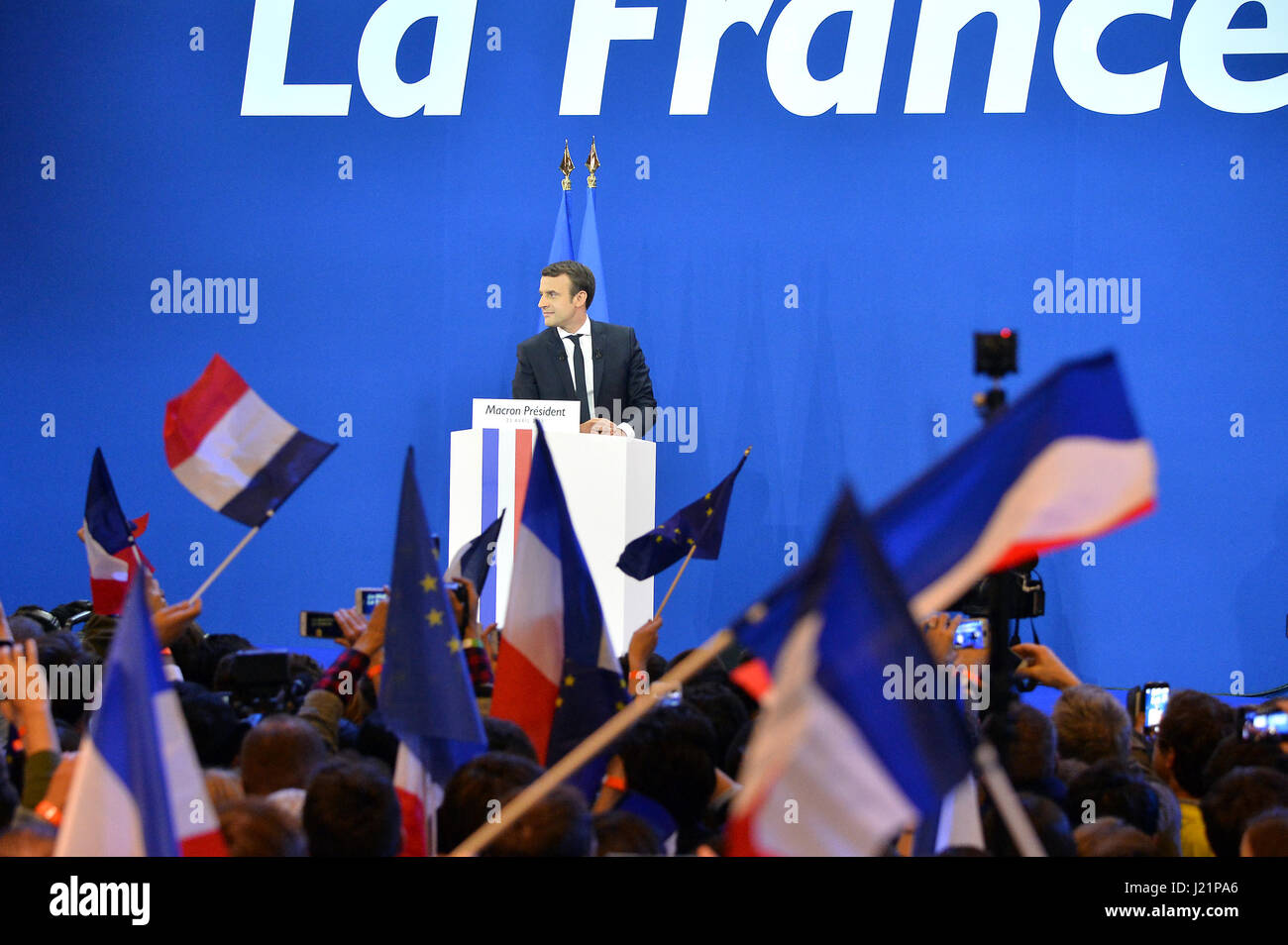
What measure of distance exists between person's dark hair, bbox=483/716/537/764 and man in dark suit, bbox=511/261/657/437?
3957mm

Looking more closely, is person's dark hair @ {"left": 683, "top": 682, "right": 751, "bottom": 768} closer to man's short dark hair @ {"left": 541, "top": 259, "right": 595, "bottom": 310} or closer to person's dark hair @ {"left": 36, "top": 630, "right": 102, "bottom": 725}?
person's dark hair @ {"left": 36, "top": 630, "right": 102, "bottom": 725}

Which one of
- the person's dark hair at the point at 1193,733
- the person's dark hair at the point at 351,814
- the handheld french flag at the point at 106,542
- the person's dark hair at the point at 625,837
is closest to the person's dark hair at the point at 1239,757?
the person's dark hair at the point at 1193,733

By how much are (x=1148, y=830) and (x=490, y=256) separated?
596 cm

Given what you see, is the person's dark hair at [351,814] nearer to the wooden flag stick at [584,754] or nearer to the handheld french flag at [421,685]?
the wooden flag stick at [584,754]

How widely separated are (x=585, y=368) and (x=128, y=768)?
16.6 ft

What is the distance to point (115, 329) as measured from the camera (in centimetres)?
801

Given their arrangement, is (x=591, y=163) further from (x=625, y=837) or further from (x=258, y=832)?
(x=258, y=832)

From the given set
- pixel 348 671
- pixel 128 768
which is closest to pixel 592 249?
pixel 348 671

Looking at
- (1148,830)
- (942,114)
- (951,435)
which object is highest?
(942,114)

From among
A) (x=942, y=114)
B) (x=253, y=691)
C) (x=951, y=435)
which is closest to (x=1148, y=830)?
(x=253, y=691)

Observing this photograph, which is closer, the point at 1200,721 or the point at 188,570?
the point at 1200,721

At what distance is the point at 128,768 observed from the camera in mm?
1760

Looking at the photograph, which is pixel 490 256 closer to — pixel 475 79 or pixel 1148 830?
pixel 475 79
